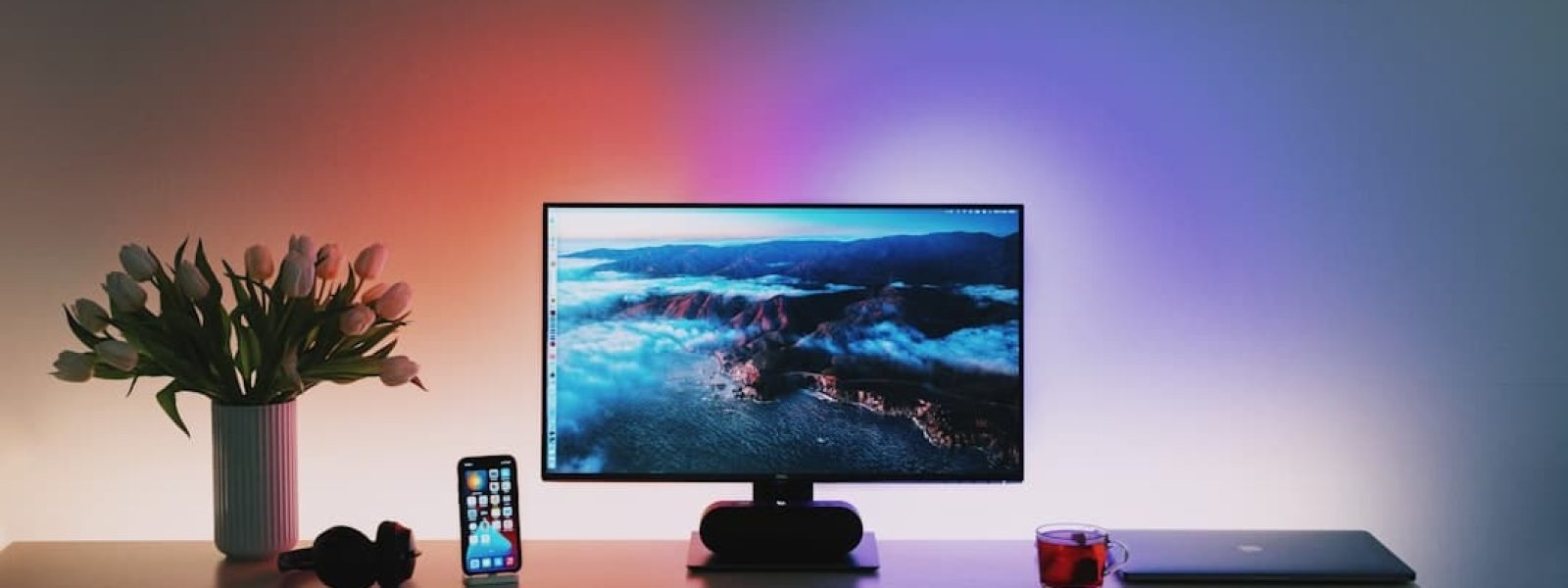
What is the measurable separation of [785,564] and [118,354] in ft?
3.12

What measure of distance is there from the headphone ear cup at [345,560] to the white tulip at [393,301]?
339 millimetres

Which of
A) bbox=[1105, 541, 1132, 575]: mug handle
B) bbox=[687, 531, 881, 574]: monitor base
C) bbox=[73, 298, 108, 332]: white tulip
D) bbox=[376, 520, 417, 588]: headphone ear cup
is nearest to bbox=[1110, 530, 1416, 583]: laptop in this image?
bbox=[1105, 541, 1132, 575]: mug handle

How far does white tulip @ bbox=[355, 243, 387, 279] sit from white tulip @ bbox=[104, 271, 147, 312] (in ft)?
0.97

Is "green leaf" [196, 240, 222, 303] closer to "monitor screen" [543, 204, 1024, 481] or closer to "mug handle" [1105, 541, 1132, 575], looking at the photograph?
"monitor screen" [543, 204, 1024, 481]

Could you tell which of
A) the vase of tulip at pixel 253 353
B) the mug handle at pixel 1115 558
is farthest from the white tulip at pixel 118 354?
the mug handle at pixel 1115 558

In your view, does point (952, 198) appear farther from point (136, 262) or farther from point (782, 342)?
point (136, 262)

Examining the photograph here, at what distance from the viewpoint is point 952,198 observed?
8.24 ft

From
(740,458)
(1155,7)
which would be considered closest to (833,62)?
(1155,7)

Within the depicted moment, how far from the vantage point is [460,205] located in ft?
8.26

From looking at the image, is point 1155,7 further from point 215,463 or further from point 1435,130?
point 215,463

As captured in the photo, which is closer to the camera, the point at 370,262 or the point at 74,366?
→ the point at 74,366

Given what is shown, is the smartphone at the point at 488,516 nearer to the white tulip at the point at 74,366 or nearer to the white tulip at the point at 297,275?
the white tulip at the point at 297,275

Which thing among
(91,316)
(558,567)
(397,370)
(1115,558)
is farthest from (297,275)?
(1115,558)

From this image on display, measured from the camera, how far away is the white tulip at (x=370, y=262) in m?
2.20
